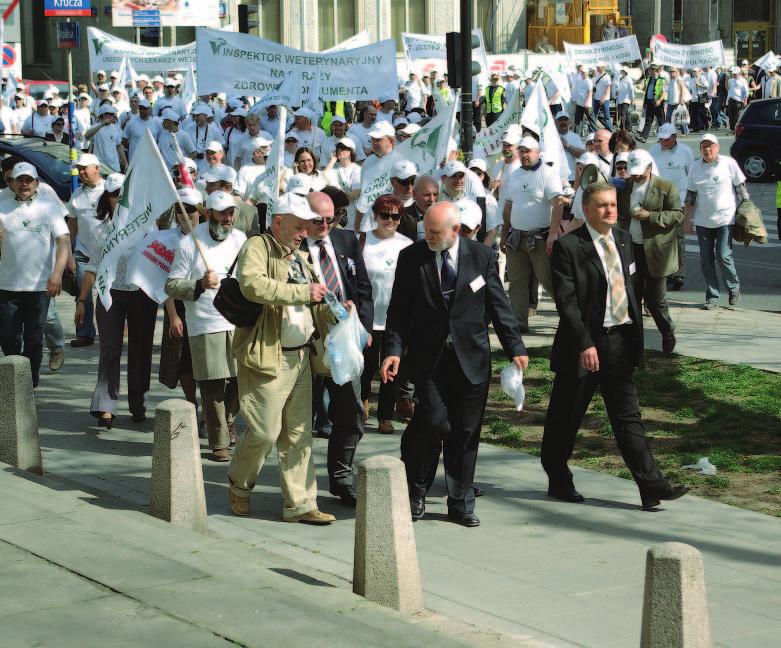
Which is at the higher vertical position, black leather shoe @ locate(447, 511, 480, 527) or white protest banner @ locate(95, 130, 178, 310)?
white protest banner @ locate(95, 130, 178, 310)

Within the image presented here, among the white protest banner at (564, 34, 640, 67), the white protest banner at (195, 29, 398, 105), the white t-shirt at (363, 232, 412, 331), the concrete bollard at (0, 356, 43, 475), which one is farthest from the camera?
the white protest banner at (564, 34, 640, 67)

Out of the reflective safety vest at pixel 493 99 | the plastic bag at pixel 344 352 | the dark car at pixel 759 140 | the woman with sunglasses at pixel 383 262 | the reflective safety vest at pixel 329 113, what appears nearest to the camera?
the plastic bag at pixel 344 352

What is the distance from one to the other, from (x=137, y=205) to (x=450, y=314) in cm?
269

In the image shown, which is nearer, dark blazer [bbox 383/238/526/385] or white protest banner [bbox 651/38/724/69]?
dark blazer [bbox 383/238/526/385]

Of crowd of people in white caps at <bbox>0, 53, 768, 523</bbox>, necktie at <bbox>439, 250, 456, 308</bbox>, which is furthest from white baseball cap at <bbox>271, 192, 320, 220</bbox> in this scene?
necktie at <bbox>439, 250, 456, 308</bbox>

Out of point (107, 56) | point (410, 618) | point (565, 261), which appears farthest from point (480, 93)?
point (410, 618)

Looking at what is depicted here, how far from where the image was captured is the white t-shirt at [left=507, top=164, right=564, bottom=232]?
13.6 meters

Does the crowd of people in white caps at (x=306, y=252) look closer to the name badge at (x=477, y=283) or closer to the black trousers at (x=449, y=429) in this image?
the black trousers at (x=449, y=429)

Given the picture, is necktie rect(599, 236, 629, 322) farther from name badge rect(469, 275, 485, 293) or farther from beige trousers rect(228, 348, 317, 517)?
beige trousers rect(228, 348, 317, 517)

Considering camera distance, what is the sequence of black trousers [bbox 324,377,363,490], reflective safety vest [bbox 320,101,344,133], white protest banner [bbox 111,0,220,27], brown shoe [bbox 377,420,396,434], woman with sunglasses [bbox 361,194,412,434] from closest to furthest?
1. black trousers [bbox 324,377,363,490]
2. woman with sunglasses [bbox 361,194,412,434]
3. brown shoe [bbox 377,420,396,434]
4. reflective safety vest [bbox 320,101,344,133]
5. white protest banner [bbox 111,0,220,27]

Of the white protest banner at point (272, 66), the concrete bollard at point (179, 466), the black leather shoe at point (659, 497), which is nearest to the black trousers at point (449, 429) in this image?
the black leather shoe at point (659, 497)

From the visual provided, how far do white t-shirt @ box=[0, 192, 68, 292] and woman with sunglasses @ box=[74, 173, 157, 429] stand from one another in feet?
3.22

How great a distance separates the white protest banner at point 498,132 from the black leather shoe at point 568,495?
346 inches

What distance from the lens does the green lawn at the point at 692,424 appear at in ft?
30.0
